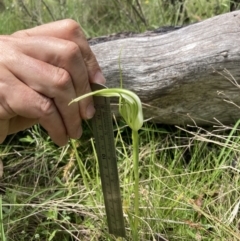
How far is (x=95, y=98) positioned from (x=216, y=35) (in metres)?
0.77

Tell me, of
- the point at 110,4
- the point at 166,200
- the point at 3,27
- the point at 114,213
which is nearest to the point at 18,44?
the point at 114,213

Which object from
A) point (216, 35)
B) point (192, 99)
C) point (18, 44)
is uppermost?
point (18, 44)

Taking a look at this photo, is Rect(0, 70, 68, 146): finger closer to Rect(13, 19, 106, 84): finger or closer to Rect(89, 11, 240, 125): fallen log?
Rect(13, 19, 106, 84): finger

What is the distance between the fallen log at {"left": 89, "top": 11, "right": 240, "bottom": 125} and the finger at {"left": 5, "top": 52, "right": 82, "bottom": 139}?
0.62m

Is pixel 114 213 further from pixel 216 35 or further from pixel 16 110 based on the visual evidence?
pixel 216 35

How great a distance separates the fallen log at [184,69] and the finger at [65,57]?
1.95 ft

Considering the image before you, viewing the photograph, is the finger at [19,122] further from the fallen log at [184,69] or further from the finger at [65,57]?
the fallen log at [184,69]

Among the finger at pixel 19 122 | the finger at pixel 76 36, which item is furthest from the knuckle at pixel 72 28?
the finger at pixel 19 122

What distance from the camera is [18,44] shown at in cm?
104

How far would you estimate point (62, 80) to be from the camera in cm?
98

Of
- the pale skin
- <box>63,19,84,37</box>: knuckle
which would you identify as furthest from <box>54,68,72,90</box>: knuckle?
<box>63,19,84,37</box>: knuckle

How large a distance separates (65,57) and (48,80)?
62 millimetres

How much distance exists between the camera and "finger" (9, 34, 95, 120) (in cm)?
99

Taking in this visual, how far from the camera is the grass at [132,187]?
4.36 ft
